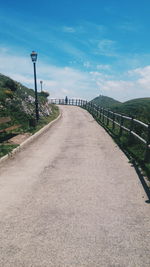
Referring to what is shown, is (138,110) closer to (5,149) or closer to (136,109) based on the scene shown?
(136,109)

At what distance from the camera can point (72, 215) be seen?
13.1ft

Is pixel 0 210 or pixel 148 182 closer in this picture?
pixel 0 210

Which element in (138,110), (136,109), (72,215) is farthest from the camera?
(136,109)

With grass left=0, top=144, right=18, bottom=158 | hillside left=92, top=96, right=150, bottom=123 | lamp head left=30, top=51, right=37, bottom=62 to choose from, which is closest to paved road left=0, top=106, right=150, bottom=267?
grass left=0, top=144, right=18, bottom=158

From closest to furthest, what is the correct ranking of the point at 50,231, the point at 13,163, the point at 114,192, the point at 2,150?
the point at 50,231 → the point at 114,192 → the point at 13,163 → the point at 2,150

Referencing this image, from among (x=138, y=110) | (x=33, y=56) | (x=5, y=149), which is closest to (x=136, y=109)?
(x=138, y=110)

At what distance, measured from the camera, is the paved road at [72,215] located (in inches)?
117

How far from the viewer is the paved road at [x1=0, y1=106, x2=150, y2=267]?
2.97 m

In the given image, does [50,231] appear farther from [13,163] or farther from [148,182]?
[13,163]

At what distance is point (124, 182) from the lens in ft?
18.7

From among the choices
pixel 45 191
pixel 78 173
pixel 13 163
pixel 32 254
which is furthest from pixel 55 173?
pixel 32 254

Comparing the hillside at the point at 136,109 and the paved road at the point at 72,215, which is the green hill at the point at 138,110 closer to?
the hillside at the point at 136,109

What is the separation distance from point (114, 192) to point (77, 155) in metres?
3.48

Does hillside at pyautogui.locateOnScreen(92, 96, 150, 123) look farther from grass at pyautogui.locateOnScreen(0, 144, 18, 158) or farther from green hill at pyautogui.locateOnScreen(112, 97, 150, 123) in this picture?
grass at pyautogui.locateOnScreen(0, 144, 18, 158)
